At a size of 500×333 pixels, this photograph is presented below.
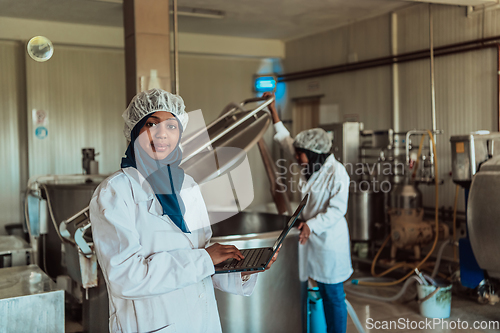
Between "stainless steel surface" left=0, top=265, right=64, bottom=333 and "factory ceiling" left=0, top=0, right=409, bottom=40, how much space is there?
12.2 ft

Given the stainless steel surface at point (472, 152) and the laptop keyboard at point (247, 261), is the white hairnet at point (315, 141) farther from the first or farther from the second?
the laptop keyboard at point (247, 261)

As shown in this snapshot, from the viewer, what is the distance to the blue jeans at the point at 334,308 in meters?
2.67

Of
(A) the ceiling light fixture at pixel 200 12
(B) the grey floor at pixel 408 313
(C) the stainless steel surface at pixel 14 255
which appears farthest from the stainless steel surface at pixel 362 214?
(C) the stainless steel surface at pixel 14 255

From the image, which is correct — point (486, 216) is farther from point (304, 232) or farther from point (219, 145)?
point (219, 145)

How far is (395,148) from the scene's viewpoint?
4867 millimetres

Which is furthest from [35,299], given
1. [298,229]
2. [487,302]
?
[487,302]

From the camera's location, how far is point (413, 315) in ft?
11.3

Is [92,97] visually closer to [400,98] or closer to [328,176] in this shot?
[400,98]

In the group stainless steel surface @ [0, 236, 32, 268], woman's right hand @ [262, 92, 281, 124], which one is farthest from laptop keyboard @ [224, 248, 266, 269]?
stainless steel surface @ [0, 236, 32, 268]

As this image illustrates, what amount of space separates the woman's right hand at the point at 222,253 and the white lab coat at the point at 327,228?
1.31 metres

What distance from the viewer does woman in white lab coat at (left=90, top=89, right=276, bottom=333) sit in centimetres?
120

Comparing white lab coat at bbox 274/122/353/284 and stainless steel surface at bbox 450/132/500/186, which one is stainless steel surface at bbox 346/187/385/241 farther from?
white lab coat at bbox 274/122/353/284

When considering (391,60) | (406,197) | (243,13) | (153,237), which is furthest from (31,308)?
(391,60)

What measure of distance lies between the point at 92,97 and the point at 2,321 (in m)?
4.77
